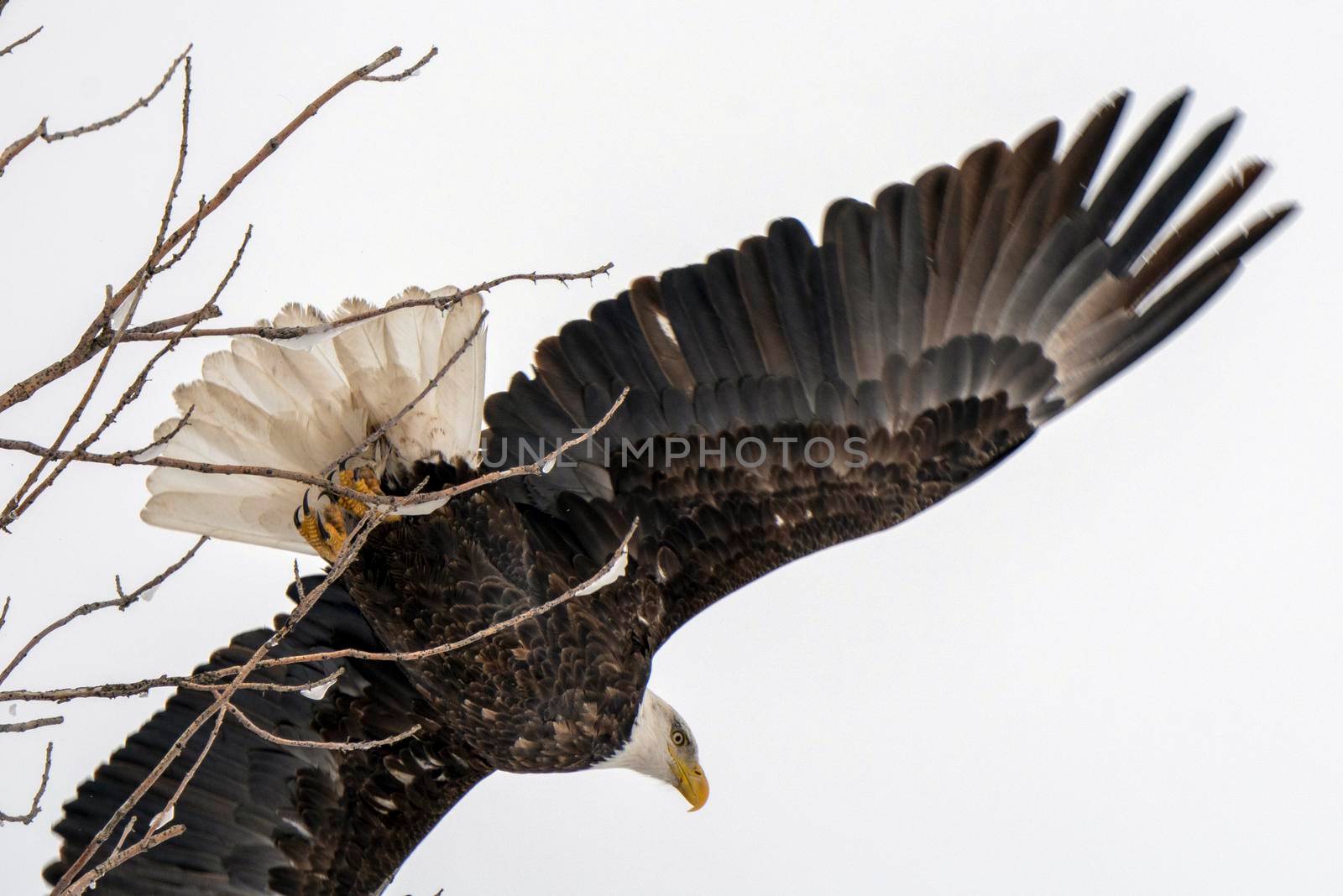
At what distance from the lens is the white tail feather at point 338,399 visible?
3689 mm

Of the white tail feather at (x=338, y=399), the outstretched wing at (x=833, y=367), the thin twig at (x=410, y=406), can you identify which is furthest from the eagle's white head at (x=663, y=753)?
the thin twig at (x=410, y=406)

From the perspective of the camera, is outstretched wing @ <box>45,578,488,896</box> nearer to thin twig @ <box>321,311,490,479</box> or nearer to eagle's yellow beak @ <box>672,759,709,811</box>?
eagle's yellow beak @ <box>672,759,709,811</box>

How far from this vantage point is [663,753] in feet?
13.6

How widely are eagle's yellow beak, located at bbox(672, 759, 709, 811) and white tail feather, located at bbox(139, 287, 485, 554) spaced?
1.27 metres

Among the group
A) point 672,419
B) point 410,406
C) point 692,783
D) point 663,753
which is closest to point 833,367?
point 672,419

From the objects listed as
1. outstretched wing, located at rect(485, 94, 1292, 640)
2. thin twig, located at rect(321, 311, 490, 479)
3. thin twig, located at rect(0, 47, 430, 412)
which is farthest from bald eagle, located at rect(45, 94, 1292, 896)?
thin twig, located at rect(0, 47, 430, 412)

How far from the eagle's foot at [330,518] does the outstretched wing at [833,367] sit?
0.38 metres

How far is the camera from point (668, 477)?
384cm

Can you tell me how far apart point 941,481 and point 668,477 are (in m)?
0.79

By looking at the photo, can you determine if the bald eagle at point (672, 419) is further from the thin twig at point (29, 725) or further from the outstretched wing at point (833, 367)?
the thin twig at point (29, 725)

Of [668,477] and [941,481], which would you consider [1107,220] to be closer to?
[941,481]

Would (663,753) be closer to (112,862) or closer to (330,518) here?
(330,518)

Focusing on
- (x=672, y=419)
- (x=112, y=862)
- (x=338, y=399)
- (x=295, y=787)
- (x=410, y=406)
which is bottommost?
(x=112, y=862)

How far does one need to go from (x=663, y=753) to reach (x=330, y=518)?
1.27m
